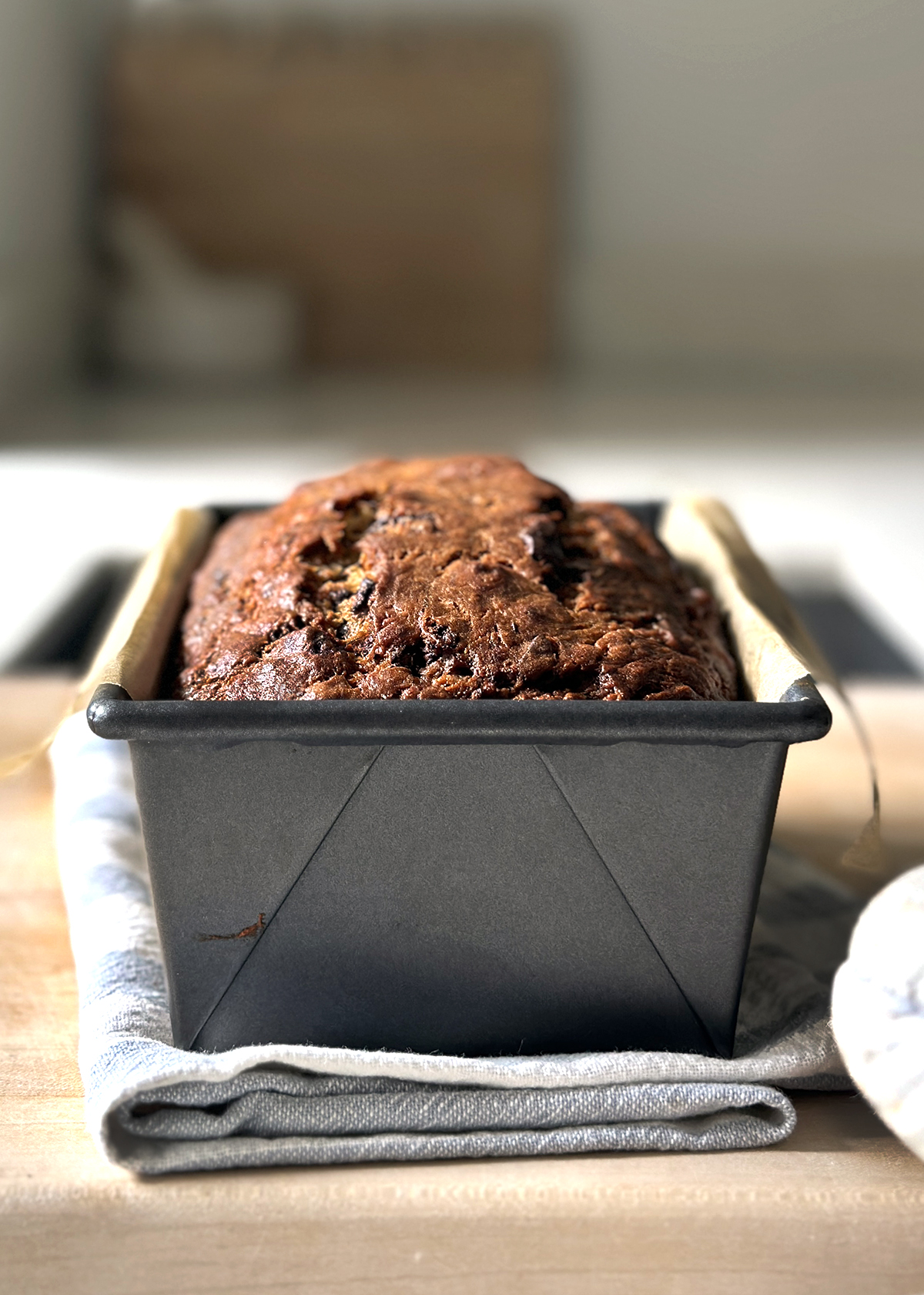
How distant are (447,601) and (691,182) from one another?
1649 mm

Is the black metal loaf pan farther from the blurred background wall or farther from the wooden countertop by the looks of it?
the blurred background wall

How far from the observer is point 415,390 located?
196 centimetres

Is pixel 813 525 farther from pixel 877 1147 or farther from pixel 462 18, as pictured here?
pixel 877 1147

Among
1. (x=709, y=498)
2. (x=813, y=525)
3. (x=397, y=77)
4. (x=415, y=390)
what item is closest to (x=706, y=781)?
(x=709, y=498)

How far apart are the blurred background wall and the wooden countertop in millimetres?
1530

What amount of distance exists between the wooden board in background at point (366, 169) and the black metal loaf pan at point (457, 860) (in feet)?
5.17

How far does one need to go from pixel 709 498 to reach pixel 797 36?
151 cm

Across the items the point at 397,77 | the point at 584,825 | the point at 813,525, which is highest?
the point at 397,77

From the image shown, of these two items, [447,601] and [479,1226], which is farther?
[447,601]

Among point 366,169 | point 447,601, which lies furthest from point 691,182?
point 447,601

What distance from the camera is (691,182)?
77.2 inches

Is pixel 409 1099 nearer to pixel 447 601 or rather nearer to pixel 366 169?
pixel 447 601

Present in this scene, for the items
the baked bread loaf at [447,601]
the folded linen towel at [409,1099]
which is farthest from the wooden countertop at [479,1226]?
the baked bread loaf at [447,601]

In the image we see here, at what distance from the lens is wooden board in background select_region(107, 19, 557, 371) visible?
1887 millimetres
